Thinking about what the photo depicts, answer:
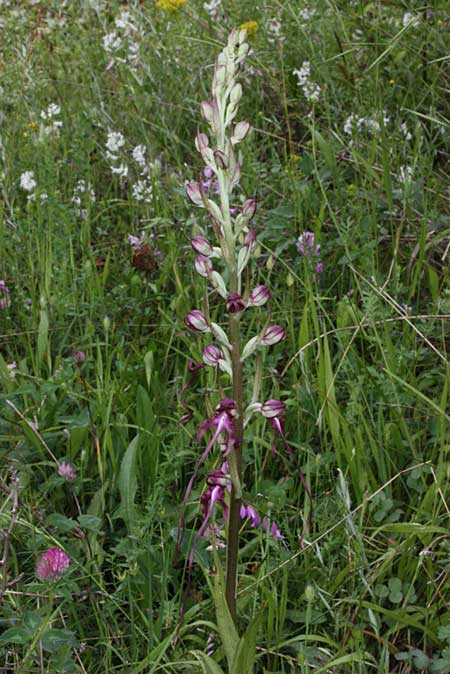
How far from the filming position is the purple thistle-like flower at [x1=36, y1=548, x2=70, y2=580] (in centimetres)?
169

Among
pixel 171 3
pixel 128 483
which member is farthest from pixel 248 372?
pixel 171 3

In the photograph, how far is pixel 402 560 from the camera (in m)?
1.87

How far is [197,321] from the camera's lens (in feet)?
4.75

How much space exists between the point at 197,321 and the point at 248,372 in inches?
34.6

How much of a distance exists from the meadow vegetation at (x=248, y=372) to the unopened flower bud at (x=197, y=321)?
0.03 meters

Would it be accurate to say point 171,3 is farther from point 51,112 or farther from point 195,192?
point 195,192

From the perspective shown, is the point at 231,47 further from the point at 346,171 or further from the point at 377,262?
the point at 346,171

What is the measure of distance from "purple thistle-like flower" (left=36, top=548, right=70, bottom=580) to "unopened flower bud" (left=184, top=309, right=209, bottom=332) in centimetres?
55

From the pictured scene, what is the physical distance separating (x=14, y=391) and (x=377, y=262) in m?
1.15

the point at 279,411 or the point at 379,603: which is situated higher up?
the point at 279,411

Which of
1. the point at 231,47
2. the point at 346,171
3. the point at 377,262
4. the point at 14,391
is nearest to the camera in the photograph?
the point at 231,47

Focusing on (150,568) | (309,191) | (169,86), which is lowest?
(150,568)

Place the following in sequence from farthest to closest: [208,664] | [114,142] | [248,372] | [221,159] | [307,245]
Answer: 1. [114,142]
2. [307,245]
3. [248,372]
4. [208,664]
5. [221,159]

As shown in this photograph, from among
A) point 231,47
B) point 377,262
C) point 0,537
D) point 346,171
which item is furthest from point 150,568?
point 346,171
